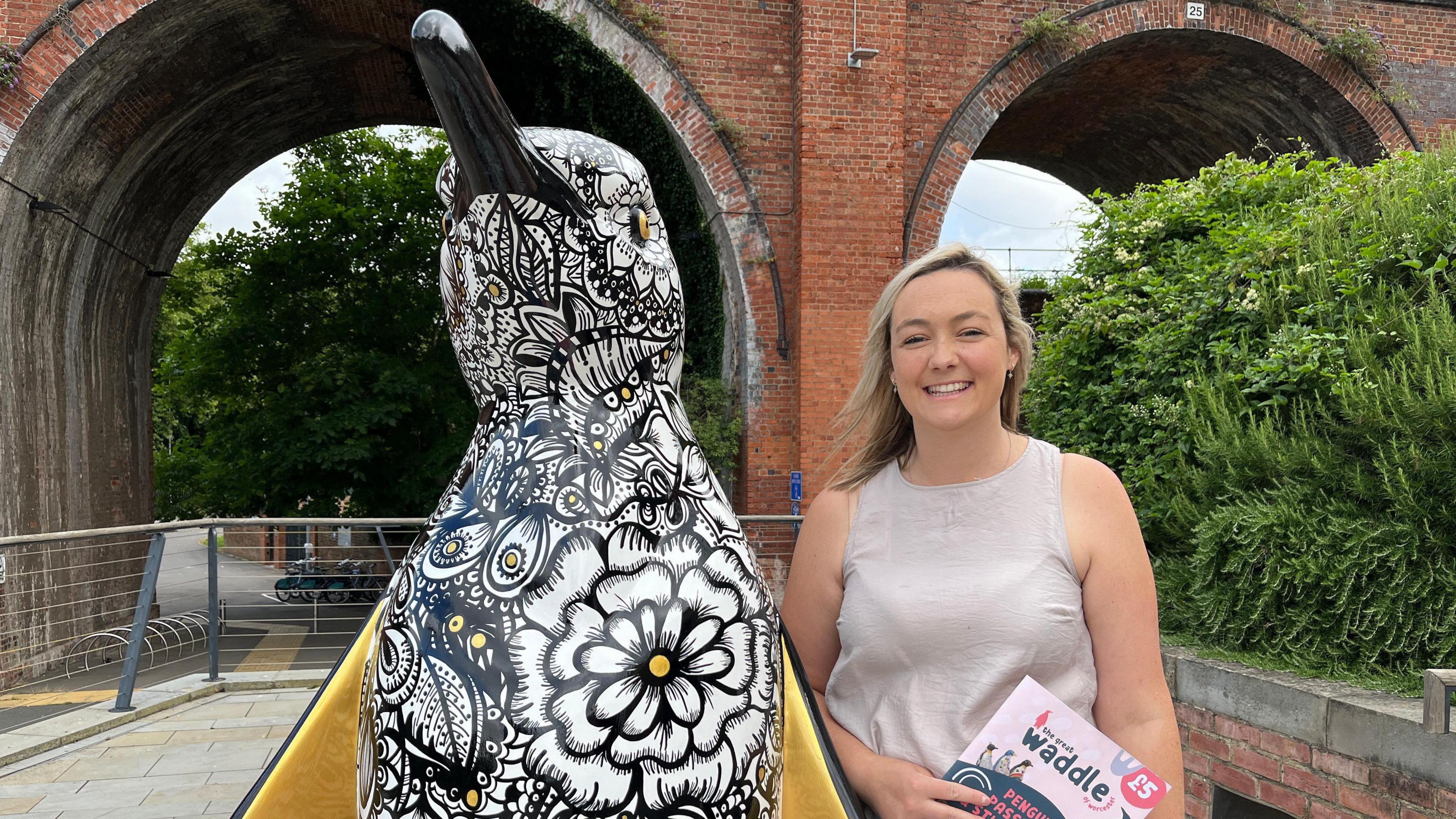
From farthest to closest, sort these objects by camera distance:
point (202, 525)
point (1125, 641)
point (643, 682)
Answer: point (202, 525) < point (1125, 641) < point (643, 682)

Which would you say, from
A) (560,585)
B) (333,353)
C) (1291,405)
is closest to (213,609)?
(560,585)

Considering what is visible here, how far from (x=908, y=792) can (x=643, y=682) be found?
1.52 feet

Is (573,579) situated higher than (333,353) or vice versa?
(333,353)

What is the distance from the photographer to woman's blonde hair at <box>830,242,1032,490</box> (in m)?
1.56

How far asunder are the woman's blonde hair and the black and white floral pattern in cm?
35

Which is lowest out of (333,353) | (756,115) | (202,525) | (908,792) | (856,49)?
(202,525)

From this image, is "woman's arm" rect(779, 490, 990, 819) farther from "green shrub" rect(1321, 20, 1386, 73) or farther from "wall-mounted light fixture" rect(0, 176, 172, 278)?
"green shrub" rect(1321, 20, 1386, 73)

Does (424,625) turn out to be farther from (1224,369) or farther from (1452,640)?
(1224,369)

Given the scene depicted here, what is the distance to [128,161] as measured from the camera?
34.6ft

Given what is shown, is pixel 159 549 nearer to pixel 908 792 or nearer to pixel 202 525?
pixel 202 525

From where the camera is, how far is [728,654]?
125 centimetres

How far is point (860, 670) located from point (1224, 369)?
142 inches

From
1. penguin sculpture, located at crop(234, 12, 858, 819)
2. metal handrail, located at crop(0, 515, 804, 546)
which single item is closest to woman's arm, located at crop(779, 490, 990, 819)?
penguin sculpture, located at crop(234, 12, 858, 819)

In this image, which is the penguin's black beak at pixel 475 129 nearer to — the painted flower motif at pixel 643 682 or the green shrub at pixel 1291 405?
the painted flower motif at pixel 643 682
